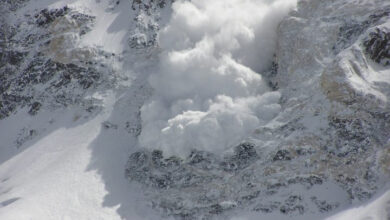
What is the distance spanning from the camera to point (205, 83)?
32.8 m

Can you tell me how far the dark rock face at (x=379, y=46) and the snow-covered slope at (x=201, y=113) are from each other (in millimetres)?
65

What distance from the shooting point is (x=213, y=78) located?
3244 centimetres

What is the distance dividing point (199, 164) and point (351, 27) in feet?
47.8

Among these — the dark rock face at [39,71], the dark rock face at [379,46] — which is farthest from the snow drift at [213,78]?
the dark rock face at [39,71]

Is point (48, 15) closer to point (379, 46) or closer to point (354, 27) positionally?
point (354, 27)

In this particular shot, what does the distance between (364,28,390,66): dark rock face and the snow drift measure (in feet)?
22.7

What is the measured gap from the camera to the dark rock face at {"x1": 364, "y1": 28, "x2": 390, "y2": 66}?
25703 millimetres

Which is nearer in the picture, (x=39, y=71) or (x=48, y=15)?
(x=39, y=71)

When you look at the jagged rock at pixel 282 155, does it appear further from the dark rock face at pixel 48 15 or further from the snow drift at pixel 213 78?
the dark rock face at pixel 48 15

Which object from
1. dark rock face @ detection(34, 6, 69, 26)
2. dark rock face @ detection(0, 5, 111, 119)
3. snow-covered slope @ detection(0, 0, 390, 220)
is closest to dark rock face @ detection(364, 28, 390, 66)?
snow-covered slope @ detection(0, 0, 390, 220)

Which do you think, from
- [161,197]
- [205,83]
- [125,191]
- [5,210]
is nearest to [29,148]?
[5,210]

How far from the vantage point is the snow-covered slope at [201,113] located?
25344mm

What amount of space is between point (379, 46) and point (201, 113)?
519 inches

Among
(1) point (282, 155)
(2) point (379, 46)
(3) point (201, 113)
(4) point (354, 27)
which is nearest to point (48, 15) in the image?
(3) point (201, 113)
